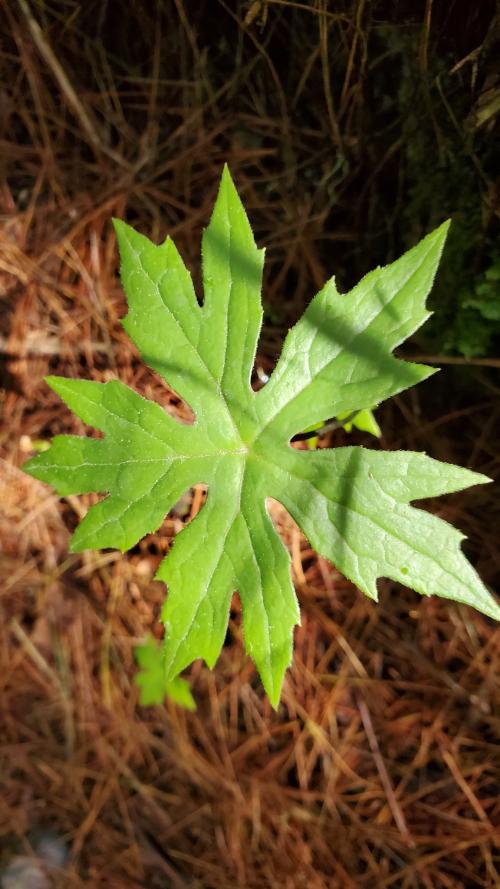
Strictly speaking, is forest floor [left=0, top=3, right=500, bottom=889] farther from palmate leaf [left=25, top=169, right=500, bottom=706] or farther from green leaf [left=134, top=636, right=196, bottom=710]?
palmate leaf [left=25, top=169, right=500, bottom=706]

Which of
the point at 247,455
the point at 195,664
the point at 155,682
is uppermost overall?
the point at 247,455

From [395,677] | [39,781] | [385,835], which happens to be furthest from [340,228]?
[39,781]

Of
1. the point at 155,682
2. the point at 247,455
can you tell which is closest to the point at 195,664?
the point at 155,682

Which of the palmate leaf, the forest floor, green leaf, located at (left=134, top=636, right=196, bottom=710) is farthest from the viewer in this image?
green leaf, located at (left=134, top=636, right=196, bottom=710)

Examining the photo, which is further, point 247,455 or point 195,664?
point 195,664

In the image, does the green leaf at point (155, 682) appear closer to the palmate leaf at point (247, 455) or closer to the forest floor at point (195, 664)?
the forest floor at point (195, 664)

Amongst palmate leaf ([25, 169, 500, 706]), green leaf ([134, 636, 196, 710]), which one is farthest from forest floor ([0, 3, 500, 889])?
palmate leaf ([25, 169, 500, 706])

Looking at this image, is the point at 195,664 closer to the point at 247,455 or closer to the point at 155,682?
the point at 155,682
